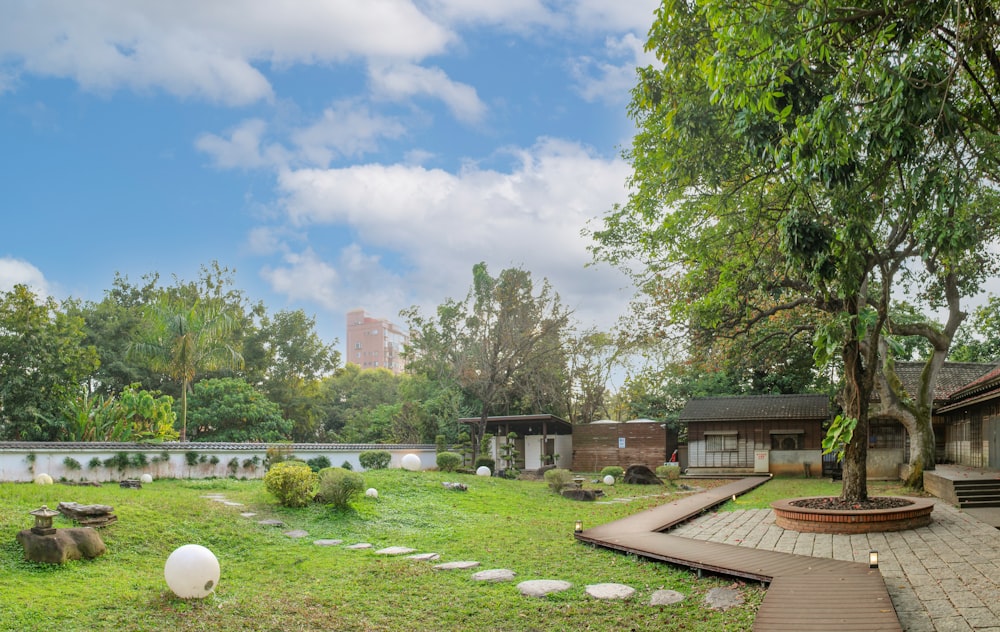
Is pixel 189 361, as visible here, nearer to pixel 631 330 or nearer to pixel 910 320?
pixel 631 330

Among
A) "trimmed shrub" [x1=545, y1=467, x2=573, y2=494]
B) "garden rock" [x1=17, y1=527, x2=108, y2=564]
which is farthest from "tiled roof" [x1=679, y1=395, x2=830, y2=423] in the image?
"garden rock" [x1=17, y1=527, x2=108, y2=564]

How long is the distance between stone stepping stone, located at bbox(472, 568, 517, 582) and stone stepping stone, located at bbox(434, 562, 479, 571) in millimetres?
A: 404

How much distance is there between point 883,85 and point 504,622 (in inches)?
249

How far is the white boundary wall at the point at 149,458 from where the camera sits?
47.9 feet

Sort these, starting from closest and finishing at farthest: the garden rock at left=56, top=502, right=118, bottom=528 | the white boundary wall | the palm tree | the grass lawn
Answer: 1. the grass lawn
2. the garden rock at left=56, top=502, right=118, bottom=528
3. the white boundary wall
4. the palm tree

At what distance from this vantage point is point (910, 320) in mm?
21844

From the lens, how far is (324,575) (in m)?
8.98

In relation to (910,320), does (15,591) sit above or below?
below

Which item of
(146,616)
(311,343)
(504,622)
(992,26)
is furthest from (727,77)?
(311,343)

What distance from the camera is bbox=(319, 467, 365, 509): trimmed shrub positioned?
531 inches

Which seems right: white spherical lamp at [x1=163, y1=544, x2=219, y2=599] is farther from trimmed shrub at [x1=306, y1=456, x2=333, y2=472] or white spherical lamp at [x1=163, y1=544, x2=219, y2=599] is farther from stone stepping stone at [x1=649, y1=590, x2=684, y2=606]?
trimmed shrub at [x1=306, y1=456, x2=333, y2=472]

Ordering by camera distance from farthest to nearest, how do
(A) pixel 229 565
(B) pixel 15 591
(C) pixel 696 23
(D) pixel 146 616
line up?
1. (C) pixel 696 23
2. (A) pixel 229 565
3. (B) pixel 15 591
4. (D) pixel 146 616

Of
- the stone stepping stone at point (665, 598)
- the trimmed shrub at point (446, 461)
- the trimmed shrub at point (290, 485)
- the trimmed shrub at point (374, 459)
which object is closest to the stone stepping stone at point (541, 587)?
the stone stepping stone at point (665, 598)

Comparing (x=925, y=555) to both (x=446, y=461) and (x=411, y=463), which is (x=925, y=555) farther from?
(x=446, y=461)
